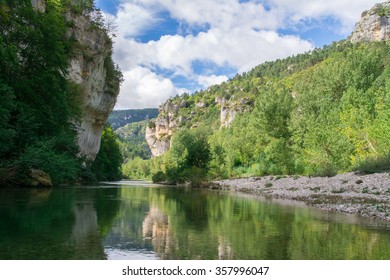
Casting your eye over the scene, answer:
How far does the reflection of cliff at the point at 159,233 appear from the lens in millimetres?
6832

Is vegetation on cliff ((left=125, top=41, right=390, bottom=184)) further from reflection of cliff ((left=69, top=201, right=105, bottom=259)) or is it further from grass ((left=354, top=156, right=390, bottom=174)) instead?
reflection of cliff ((left=69, top=201, right=105, bottom=259))

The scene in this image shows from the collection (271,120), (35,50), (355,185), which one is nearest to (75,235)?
(355,185)

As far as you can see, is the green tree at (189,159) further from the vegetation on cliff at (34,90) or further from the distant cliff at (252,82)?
the distant cliff at (252,82)

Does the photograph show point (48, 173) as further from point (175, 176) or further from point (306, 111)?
point (306, 111)

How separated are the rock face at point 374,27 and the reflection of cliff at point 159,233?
6493 inches

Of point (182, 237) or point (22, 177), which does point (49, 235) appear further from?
point (22, 177)

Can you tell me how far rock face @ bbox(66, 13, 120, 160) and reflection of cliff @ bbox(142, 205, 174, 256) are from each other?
102ft

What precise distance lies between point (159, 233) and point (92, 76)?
43.9 metres

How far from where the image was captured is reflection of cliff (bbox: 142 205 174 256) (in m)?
6.83

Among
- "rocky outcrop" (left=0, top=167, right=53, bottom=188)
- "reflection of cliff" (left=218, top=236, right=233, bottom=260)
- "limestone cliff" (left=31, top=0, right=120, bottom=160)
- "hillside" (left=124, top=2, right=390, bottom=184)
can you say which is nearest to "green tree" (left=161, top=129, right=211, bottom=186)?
"hillside" (left=124, top=2, right=390, bottom=184)

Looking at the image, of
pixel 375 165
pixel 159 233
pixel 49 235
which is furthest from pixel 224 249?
pixel 375 165

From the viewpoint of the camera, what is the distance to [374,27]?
521 ft

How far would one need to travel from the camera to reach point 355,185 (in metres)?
22.5
